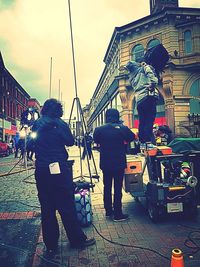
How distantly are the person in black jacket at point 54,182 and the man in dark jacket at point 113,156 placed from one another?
1219 mm

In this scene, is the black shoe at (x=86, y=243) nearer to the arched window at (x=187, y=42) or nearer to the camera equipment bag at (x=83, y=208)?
the camera equipment bag at (x=83, y=208)

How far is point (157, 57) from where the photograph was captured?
5.92 metres

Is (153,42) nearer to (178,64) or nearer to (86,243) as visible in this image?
(178,64)

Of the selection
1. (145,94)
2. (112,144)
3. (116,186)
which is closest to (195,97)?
(145,94)

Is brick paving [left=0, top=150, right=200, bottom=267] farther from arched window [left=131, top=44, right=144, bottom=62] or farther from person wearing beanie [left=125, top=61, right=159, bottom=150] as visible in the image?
arched window [left=131, top=44, right=144, bottom=62]

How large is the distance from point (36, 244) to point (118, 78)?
73.6ft

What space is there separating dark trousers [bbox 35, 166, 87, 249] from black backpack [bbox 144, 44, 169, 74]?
381 cm

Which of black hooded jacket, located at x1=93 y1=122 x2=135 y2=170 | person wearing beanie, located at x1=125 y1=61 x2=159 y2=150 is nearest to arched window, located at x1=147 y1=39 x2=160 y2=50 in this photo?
person wearing beanie, located at x1=125 y1=61 x2=159 y2=150

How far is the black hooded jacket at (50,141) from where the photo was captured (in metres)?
3.41

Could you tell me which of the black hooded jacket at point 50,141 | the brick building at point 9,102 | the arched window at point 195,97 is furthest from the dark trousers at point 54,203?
the brick building at point 9,102

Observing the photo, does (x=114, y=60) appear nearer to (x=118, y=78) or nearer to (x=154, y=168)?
(x=118, y=78)

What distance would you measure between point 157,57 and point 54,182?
4.08 metres

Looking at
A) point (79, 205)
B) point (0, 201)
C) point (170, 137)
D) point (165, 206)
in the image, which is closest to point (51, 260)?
point (79, 205)

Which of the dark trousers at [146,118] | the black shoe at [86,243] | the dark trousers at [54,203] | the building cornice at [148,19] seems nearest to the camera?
the dark trousers at [54,203]
